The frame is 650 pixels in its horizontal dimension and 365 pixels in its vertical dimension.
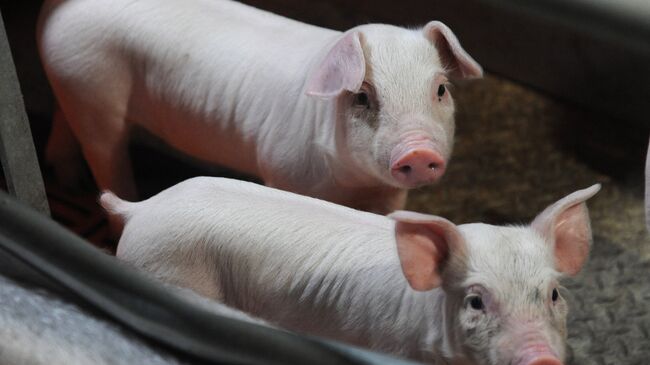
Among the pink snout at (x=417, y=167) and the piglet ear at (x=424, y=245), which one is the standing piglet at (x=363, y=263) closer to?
the piglet ear at (x=424, y=245)

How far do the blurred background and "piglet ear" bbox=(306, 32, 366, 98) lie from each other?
1.79 feet

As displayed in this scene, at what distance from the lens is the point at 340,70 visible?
1679mm

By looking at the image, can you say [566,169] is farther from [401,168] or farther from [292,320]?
[292,320]

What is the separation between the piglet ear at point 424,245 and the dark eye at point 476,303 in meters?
0.06

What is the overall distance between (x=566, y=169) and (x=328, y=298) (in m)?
1.23

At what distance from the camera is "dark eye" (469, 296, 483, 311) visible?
1.27 m

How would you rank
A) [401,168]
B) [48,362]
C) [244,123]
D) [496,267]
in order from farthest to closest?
[244,123] < [401,168] < [496,267] < [48,362]

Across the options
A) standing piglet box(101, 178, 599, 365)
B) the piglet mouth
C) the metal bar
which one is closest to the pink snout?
standing piglet box(101, 178, 599, 365)

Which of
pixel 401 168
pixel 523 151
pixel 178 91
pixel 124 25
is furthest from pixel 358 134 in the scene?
pixel 523 151

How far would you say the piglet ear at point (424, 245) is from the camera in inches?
50.2

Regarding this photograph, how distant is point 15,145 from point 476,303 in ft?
2.40

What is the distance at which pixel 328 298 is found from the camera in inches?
58.4

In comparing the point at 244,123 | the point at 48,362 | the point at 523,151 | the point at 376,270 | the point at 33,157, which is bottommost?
the point at 523,151

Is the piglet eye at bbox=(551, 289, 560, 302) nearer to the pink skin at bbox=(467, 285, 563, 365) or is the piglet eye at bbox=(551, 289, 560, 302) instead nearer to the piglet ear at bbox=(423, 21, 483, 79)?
the pink skin at bbox=(467, 285, 563, 365)
